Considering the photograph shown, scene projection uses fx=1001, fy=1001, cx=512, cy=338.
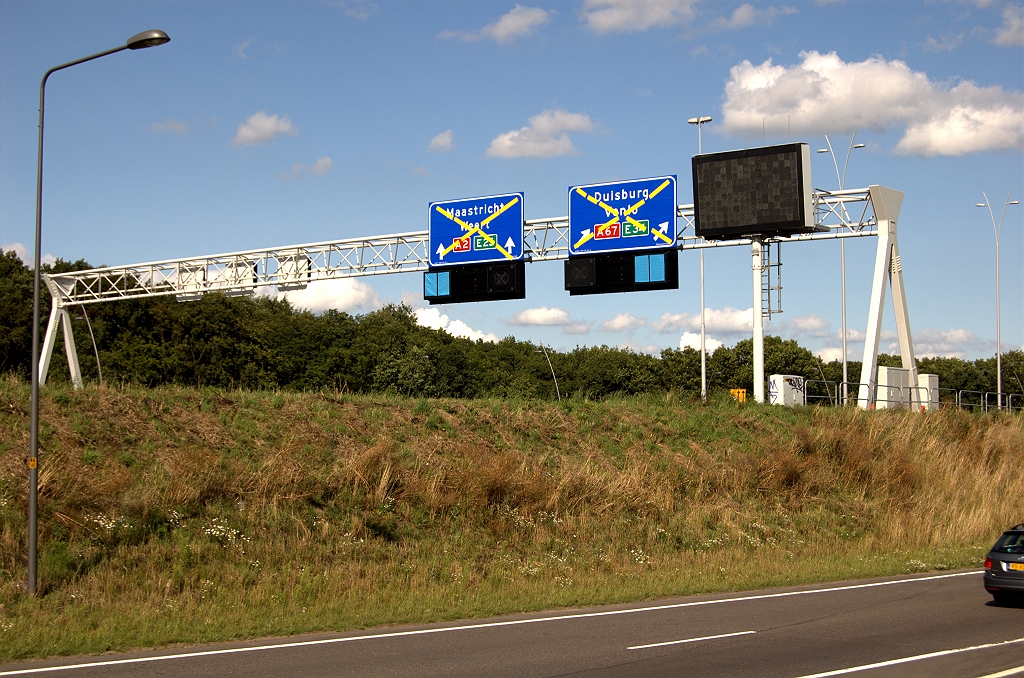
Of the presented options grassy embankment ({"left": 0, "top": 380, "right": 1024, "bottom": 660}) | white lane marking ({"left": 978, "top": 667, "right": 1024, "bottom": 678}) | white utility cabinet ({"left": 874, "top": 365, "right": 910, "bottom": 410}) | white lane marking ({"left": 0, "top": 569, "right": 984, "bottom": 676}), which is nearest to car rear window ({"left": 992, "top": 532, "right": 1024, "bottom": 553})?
white lane marking ({"left": 0, "top": 569, "right": 984, "bottom": 676})

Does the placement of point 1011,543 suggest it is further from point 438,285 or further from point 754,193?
point 438,285

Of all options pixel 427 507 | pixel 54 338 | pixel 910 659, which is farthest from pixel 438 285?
pixel 910 659

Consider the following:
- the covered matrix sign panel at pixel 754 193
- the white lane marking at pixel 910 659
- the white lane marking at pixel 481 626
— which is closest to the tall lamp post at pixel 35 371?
the white lane marking at pixel 481 626

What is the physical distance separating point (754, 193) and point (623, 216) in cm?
467

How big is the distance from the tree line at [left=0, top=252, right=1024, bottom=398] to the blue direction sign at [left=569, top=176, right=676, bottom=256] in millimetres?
7123

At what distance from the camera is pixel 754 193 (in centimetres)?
3528

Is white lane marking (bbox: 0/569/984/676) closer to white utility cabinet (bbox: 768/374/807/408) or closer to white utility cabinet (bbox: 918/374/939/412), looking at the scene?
white utility cabinet (bbox: 768/374/807/408)

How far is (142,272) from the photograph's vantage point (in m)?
43.9

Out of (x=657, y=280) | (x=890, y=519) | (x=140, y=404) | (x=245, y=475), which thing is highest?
(x=657, y=280)

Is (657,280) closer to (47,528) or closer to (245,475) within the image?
(245,475)

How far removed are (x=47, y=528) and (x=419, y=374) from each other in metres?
74.5

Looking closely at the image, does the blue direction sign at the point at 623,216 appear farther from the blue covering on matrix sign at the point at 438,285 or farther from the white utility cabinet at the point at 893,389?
the white utility cabinet at the point at 893,389

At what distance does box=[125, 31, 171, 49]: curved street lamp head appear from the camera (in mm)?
14398

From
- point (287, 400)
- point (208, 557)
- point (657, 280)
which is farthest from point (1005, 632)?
point (657, 280)
